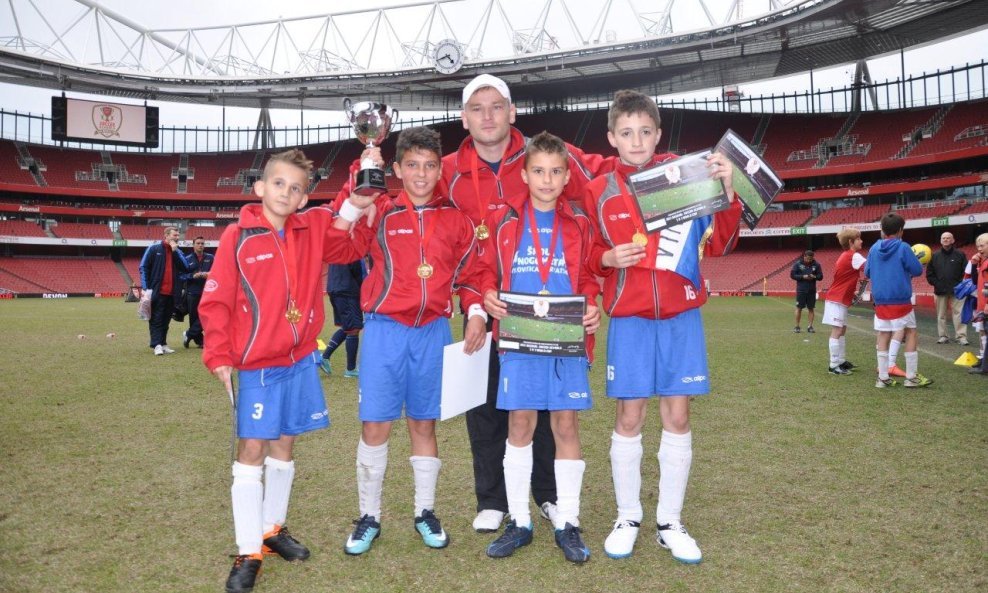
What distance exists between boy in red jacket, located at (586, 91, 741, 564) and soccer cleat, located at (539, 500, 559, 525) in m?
0.43

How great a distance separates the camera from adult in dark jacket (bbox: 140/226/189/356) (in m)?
11.1

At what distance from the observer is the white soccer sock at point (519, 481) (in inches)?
133

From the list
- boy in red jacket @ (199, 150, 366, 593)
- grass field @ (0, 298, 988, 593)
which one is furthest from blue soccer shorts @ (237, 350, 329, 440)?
grass field @ (0, 298, 988, 593)

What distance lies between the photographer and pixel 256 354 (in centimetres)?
309

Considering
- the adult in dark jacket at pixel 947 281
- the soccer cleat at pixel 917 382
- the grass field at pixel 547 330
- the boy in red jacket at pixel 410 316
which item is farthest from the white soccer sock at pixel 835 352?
the boy in red jacket at pixel 410 316

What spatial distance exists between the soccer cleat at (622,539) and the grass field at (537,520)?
7 cm

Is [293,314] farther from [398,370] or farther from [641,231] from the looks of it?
[641,231]

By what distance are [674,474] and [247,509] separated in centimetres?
213

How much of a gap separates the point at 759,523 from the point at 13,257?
181 ft

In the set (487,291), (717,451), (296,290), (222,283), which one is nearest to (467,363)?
(487,291)

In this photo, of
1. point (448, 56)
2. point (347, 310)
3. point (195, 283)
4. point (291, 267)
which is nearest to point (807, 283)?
point (347, 310)

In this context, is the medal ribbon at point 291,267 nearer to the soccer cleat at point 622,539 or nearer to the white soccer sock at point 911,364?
the soccer cleat at point 622,539

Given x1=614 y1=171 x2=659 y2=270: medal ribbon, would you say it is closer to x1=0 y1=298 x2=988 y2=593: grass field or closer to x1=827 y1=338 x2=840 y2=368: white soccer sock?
x1=0 y1=298 x2=988 y2=593: grass field

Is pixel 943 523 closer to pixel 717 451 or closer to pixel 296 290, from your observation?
pixel 717 451
